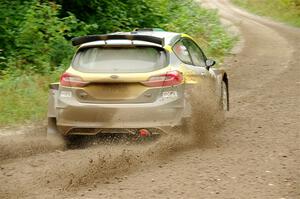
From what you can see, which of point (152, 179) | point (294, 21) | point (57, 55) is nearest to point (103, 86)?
point (152, 179)

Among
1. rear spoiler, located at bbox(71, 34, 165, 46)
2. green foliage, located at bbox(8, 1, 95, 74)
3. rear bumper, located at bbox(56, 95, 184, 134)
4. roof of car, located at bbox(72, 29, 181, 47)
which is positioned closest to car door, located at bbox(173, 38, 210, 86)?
roof of car, located at bbox(72, 29, 181, 47)

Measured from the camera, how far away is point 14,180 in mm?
6621

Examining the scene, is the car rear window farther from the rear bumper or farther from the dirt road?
the dirt road

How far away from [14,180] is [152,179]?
151cm

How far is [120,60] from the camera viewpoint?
8.20m

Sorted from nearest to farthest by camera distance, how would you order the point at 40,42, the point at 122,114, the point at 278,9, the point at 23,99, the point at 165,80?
the point at 122,114
the point at 165,80
the point at 23,99
the point at 40,42
the point at 278,9

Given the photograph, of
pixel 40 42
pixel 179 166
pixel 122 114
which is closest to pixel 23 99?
pixel 40 42

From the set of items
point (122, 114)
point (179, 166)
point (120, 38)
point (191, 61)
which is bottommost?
point (179, 166)

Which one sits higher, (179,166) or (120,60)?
(120,60)

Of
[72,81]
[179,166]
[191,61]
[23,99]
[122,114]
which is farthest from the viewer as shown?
[23,99]

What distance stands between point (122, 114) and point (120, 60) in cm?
Result: 78

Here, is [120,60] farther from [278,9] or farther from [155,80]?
[278,9]

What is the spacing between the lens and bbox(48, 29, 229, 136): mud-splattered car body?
7.93 m

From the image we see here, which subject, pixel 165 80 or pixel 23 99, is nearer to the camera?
pixel 165 80
